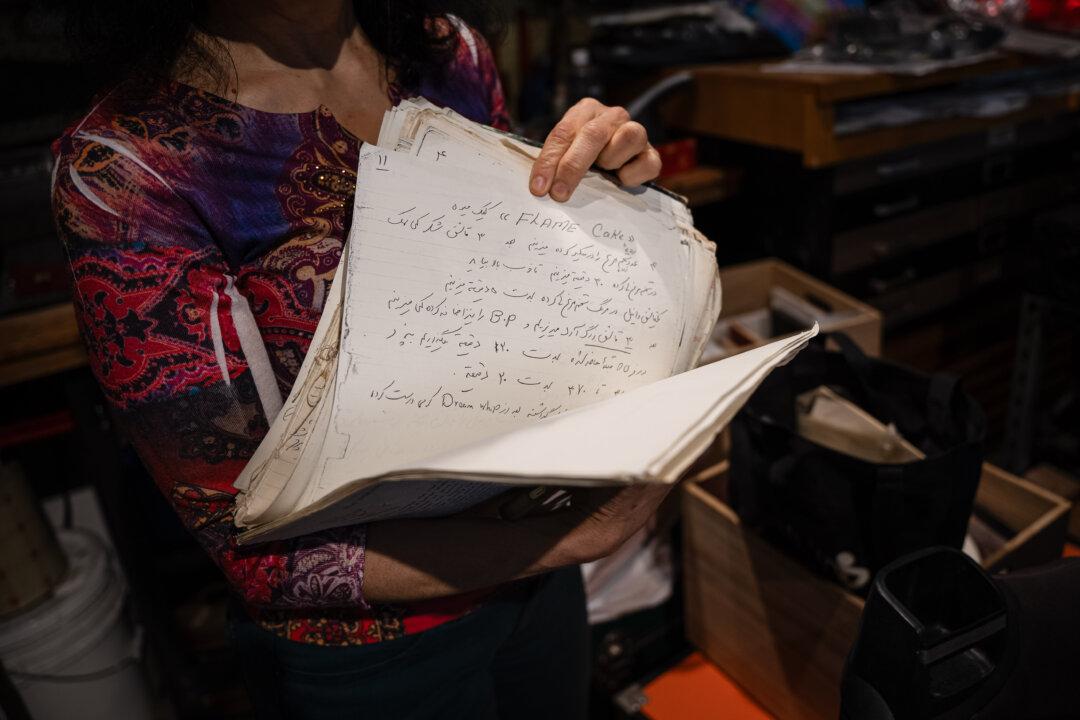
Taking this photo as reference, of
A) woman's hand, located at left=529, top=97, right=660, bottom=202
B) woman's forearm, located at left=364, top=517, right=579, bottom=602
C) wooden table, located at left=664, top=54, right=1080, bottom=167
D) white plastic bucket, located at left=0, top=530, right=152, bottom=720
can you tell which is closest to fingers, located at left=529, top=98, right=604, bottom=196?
woman's hand, located at left=529, top=97, right=660, bottom=202

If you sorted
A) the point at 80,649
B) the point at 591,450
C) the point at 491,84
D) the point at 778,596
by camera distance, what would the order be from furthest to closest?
the point at 80,649, the point at 778,596, the point at 491,84, the point at 591,450

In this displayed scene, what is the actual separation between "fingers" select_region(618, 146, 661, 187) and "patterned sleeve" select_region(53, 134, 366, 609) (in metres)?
0.35

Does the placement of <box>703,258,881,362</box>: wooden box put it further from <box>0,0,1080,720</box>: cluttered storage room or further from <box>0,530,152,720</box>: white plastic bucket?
<box>0,530,152,720</box>: white plastic bucket

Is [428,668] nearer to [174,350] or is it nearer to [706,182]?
[174,350]

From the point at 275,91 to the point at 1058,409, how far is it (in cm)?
210

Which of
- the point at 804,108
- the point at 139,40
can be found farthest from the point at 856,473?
the point at 804,108

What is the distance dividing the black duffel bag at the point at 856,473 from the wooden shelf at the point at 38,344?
110cm

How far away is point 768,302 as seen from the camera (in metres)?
1.86

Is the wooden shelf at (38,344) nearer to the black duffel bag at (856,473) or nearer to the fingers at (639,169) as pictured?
the fingers at (639,169)

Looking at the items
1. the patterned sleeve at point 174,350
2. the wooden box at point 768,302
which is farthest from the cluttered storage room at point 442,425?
the wooden box at point 768,302

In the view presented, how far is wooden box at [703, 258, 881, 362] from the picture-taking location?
1.56m

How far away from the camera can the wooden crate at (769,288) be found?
63.7 inches

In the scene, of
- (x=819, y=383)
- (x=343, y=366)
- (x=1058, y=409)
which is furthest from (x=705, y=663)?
(x=1058, y=409)

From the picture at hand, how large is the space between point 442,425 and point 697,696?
944 mm
